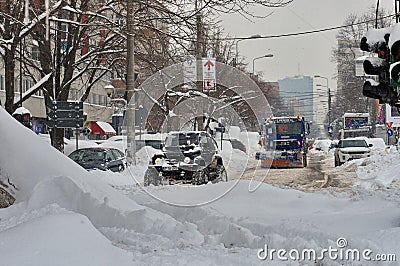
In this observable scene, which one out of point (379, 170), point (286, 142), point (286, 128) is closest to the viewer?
point (379, 170)

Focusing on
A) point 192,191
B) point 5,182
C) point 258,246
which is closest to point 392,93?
point 258,246

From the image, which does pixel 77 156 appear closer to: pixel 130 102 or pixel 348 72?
pixel 130 102

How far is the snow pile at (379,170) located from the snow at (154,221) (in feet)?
33.1

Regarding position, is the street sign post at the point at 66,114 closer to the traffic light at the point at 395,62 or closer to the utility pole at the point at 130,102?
the utility pole at the point at 130,102

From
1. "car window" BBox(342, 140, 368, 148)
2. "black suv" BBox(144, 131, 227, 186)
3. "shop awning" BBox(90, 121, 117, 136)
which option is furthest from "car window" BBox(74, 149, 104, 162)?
"shop awning" BBox(90, 121, 117, 136)

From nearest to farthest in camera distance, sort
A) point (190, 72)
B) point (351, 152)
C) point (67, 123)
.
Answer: point (67, 123)
point (190, 72)
point (351, 152)

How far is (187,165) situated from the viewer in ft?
55.8

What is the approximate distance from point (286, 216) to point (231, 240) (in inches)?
87.5

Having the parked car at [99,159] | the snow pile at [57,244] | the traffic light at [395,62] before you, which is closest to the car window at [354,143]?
the parked car at [99,159]

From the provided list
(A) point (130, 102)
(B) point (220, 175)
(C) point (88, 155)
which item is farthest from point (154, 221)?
(C) point (88, 155)

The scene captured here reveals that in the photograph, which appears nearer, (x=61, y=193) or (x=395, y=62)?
(x=395, y=62)

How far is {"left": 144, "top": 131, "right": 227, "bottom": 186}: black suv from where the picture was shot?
16594 millimetres

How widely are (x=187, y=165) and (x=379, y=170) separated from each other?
11860 mm

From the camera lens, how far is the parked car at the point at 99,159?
22.7m
